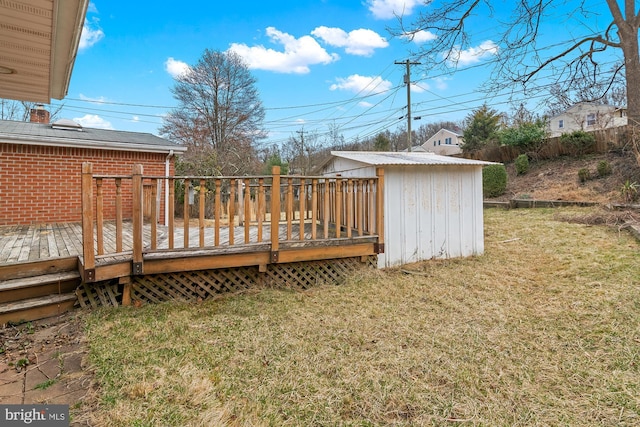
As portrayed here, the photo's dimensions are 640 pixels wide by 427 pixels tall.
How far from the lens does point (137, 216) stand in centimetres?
346

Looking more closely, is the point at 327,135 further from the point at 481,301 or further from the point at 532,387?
the point at 532,387

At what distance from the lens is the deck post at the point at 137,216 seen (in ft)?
11.2

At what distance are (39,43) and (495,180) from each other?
14.2 metres

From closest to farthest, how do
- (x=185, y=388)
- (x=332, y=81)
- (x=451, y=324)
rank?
(x=185, y=388) < (x=451, y=324) < (x=332, y=81)

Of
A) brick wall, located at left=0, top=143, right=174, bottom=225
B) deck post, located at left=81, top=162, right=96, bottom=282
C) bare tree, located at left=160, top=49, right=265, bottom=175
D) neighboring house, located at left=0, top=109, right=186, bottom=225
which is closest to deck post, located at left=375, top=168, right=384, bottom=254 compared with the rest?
deck post, located at left=81, top=162, right=96, bottom=282

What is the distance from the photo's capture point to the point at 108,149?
7770mm

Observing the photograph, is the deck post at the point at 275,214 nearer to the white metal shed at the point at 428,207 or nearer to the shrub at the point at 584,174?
the white metal shed at the point at 428,207

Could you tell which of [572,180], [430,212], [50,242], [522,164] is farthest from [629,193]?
[50,242]

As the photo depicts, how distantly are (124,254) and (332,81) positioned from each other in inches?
919

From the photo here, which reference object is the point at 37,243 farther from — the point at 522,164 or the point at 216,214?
the point at 522,164

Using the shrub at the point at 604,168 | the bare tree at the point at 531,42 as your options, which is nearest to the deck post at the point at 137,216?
the bare tree at the point at 531,42

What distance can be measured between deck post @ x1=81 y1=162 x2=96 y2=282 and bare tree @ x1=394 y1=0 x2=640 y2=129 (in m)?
8.51

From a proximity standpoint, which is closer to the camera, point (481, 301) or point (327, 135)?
point (481, 301)

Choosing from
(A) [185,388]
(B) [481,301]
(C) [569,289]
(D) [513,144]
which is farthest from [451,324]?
(D) [513,144]
